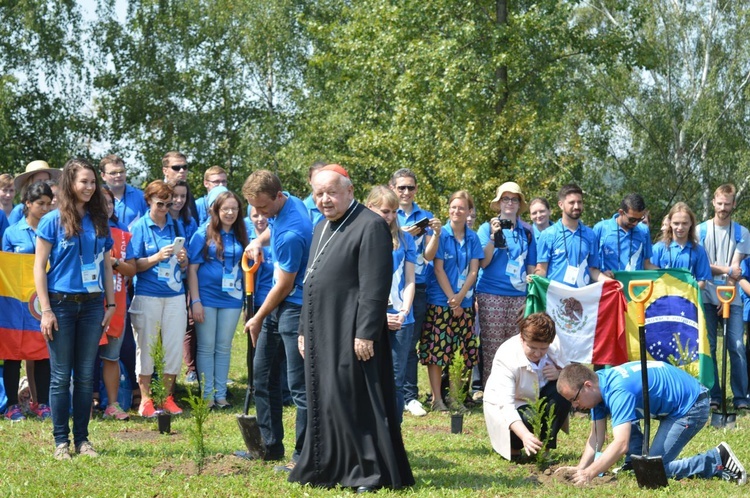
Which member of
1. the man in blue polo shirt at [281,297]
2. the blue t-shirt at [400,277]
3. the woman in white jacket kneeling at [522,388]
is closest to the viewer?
the man in blue polo shirt at [281,297]

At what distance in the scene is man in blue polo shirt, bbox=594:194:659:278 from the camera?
10.7m

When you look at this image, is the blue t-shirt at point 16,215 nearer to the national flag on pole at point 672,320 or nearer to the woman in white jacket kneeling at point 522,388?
the woman in white jacket kneeling at point 522,388

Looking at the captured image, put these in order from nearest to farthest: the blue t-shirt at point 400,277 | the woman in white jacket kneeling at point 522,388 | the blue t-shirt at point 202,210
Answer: the woman in white jacket kneeling at point 522,388 → the blue t-shirt at point 400,277 → the blue t-shirt at point 202,210

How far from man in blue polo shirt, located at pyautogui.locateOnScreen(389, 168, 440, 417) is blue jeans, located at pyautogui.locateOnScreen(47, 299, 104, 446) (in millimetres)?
3453

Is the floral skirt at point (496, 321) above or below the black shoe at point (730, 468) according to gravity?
above

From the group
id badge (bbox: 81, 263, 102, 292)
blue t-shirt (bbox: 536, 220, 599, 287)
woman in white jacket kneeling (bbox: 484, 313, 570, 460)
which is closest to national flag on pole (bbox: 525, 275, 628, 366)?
blue t-shirt (bbox: 536, 220, 599, 287)

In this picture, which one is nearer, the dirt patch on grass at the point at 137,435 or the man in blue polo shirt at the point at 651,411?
the man in blue polo shirt at the point at 651,411

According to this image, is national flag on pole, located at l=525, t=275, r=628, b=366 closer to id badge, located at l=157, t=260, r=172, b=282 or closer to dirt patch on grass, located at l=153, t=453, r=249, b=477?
id badge, located at l=157, t=260, r=172, b=282

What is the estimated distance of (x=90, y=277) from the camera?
741 cm

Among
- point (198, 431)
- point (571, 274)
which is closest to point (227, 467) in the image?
point (198, 431)

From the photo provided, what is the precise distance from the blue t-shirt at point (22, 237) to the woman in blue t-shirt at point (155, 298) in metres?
0.95

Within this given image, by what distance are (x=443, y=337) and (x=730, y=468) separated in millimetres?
3898

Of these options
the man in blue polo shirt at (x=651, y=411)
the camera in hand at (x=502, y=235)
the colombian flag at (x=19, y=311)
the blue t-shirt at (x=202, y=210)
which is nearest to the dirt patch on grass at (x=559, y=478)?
the man in blue polo shirt at (x=651, y=411)

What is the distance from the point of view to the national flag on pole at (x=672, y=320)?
33.6 feet
